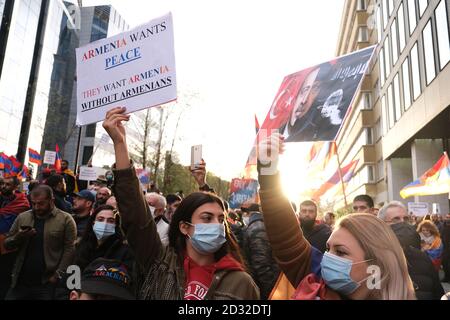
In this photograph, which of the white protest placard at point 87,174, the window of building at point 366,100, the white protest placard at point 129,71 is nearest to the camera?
the white protest placard at point 129,71

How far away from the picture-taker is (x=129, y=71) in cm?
360

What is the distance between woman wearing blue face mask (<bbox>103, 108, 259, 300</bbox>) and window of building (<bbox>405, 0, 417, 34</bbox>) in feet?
69.4

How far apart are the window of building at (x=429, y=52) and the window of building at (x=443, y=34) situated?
2.60 ft

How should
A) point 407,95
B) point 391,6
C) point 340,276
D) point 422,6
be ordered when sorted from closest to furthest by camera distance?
point 340,276 → point 422,6 → point 407,95 → point 391,6

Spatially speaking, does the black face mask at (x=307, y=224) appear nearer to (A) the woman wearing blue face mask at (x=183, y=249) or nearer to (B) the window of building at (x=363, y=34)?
(A) the woman wearing blue face mask at (x=183, y=249)

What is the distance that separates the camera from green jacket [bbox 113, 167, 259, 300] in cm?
231

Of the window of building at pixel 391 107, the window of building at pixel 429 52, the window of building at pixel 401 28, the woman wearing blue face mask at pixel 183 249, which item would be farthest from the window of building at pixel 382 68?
the woman wearing blue face mask at pixel 183 249

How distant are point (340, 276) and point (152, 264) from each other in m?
1.08

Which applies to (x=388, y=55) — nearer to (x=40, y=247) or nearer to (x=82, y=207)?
(x=82, y=207)

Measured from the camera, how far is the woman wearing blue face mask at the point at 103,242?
2.74 metres

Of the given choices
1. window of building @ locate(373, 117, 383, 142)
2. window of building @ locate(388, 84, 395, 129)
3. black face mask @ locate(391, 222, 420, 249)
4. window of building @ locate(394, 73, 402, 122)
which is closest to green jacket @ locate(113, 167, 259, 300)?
black face mask @ locate(391, 222, 420, 249)

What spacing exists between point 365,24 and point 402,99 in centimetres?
1789

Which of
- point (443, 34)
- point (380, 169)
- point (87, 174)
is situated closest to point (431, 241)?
point (87, 174)

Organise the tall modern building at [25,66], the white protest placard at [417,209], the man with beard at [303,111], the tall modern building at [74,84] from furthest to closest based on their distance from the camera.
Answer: the tall modern building at [74,84]
the tall modern building at [25,66]
the white protest placard at [417,209]
the man with beard at [303,111]
